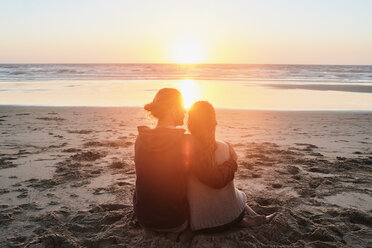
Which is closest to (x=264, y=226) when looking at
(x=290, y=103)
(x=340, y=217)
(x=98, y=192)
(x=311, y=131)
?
(x=340, y=217)

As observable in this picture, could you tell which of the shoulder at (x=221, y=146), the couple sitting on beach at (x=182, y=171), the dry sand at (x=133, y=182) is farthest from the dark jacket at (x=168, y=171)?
the dry sand at (x=133, y=182)

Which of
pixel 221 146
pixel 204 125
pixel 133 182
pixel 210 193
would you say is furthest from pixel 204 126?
pixel 133 182

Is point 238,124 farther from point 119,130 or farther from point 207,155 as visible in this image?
point 207,155

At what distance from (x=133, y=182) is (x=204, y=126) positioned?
2.36 m

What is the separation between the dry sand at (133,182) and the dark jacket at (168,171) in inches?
13.9

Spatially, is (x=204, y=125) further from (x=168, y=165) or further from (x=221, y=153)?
(x=168, y=165)

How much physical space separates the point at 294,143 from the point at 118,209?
4.32 meters

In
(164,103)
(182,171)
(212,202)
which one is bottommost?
(212,202)

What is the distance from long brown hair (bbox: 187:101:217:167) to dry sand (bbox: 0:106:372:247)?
954 millimetres

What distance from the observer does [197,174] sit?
2.87 meters

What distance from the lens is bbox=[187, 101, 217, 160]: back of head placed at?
2820 millimetres

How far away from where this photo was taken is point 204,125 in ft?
9.23

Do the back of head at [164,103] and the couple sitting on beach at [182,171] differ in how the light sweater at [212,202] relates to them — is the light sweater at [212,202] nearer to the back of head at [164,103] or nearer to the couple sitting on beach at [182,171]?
the couple sitting on beach at [182,171]

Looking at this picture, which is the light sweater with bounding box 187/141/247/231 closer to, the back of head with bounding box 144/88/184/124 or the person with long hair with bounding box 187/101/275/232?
the person with long hair with bounding box 187/101/275/232
